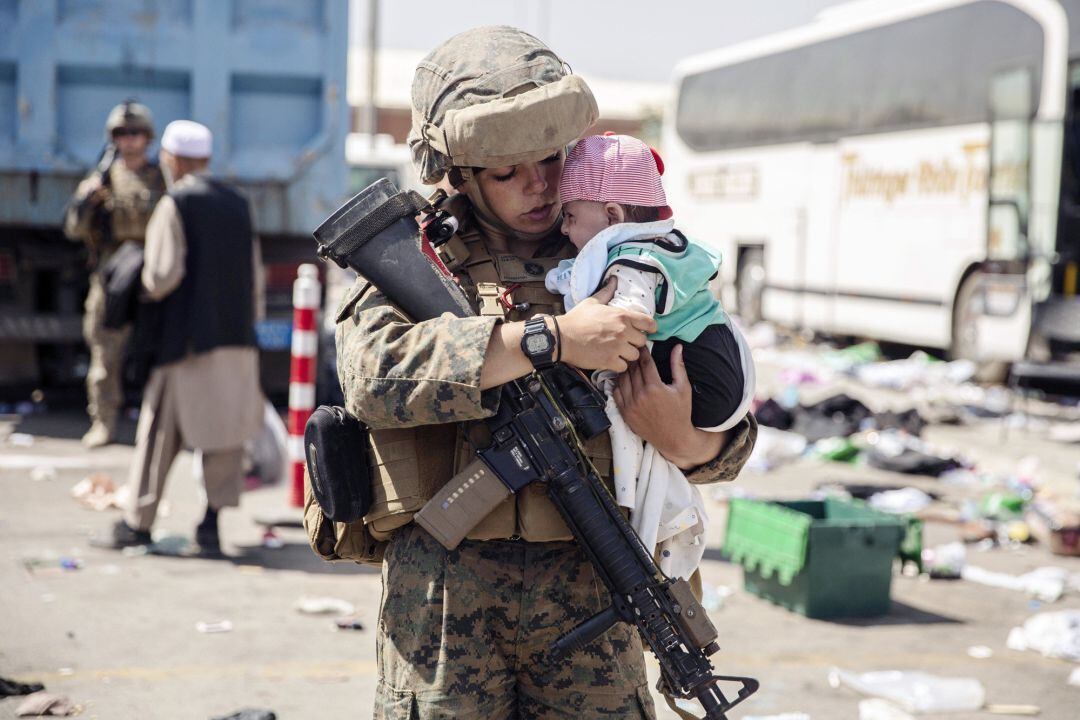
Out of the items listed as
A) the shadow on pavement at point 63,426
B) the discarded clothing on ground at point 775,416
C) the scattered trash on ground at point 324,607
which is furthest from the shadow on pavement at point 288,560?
the discarded clothing on ground at point 775,416

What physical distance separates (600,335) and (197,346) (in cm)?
409

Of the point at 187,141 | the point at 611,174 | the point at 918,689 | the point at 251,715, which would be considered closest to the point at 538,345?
the point at 611,174

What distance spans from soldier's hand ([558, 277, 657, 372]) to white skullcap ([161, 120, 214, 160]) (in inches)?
169

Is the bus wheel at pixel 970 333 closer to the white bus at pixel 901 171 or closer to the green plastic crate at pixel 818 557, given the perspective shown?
the white bus at pixel 901 171

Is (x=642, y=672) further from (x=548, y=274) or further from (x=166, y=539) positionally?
(x=166, y=539)

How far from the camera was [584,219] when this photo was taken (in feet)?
8.04

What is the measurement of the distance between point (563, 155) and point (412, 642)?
946 millimetres

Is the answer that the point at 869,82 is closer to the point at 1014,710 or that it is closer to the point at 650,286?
the point at 1014,710

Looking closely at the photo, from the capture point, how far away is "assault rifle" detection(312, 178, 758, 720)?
2.35 meters

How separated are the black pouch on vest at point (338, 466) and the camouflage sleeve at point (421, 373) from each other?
10 cm

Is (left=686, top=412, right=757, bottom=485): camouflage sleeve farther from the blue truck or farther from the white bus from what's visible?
the white bus

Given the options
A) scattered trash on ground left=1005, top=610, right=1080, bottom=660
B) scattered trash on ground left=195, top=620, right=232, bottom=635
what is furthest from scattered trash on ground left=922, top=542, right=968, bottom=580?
scattered trash on ground left=195, top=620, right=232, bottom=635

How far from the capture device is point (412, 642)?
2410 mm

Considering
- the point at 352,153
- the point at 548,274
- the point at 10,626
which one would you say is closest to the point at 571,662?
the point at 548,274
